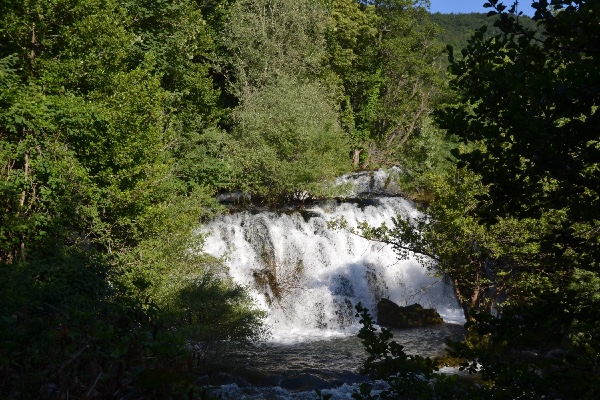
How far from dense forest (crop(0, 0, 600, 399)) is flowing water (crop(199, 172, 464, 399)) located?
1518mm

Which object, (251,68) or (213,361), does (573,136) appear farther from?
(251,68)

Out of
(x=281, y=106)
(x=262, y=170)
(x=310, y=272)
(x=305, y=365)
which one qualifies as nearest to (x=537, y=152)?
(x=305, y=365)

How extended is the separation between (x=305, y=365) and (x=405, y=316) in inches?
256

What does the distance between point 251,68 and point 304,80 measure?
11.3ft

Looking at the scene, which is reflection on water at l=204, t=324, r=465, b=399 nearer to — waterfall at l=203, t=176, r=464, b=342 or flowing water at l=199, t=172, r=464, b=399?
flowing water at l=199, t=172, r=464, b=399

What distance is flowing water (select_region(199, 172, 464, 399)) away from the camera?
19.0 meters

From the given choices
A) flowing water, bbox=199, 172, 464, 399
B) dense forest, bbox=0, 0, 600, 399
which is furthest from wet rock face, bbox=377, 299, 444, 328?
dense forest, bbox=0, 0, 600, 399

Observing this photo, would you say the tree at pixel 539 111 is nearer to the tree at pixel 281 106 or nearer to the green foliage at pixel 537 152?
the green foliage at pixel 537 152

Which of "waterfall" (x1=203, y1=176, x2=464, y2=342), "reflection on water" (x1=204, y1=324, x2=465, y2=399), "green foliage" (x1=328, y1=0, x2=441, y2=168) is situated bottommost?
"reflection on water" (x1=204, y1=324, x2=465, y2=399)

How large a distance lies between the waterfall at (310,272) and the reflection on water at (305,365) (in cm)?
174

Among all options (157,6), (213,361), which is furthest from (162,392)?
(157,6)

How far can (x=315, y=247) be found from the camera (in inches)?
951

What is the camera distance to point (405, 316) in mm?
21250

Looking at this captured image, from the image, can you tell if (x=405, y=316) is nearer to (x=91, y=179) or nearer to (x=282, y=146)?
(x=282, y=146)
